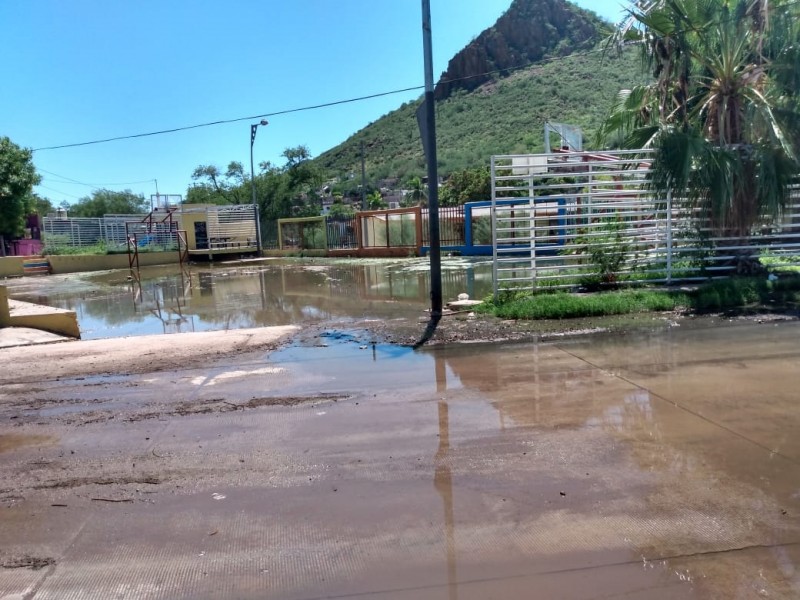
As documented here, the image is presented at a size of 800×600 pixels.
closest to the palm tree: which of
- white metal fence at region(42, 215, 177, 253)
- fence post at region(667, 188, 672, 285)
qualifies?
fence post at region(667, 188, 672, 285)

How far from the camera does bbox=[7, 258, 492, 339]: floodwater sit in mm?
12211

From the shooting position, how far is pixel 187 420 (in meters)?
5.71

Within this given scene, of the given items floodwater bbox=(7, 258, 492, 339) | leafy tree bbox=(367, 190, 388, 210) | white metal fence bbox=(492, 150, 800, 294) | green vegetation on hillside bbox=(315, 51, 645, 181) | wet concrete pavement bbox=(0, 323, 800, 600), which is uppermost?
green vegetation on hillside bbox=(315, 51, 645, 181)

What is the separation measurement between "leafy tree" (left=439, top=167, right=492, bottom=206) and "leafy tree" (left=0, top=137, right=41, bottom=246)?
28.4 metres

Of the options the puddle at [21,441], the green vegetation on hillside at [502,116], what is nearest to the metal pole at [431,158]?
the puddle at [21,441]

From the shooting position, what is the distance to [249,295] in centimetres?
1648

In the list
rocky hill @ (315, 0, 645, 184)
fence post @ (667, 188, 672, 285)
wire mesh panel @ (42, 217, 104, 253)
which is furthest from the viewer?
rocky hill @ (315, 0, 645, 184)

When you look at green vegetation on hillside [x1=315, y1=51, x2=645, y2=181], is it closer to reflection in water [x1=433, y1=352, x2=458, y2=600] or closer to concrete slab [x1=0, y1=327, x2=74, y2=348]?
concrete slab [x1=0, y1=327, x2=74, y2=348]

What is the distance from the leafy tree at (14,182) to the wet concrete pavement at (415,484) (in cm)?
3309

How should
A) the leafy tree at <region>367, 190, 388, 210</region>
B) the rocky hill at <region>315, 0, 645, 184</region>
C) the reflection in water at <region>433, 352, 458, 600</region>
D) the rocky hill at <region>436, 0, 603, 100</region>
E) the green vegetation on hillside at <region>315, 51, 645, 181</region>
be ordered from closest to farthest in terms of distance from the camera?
the reflection in water at <region>433, 352, 458, 600</region>
the green vegetation on hillside at <region>315, 51, 645, 181</region>
the leafy tree at <region>367, 190, 388, 210</region>
the rocky hill at <region>315, 0, 645, 184</region>
the rocky hill at <region>436, 0, 603, 100</region>

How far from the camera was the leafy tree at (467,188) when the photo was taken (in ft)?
147

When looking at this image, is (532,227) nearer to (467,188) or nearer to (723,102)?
(723,102)

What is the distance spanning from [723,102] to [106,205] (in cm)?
8520

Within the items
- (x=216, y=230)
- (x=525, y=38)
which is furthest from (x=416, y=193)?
(x=525, y=38)
